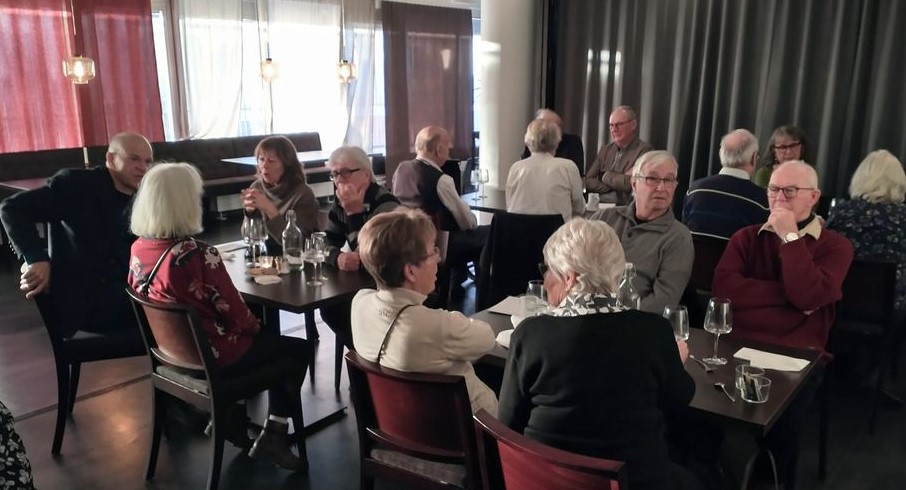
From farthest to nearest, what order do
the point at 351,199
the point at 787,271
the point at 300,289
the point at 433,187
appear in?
1. the point at 433,187
2. the point at 351,199
3. the point at 300,289
4. the point at 787,271

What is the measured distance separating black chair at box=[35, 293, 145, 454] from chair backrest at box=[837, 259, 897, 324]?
3133 millimetres

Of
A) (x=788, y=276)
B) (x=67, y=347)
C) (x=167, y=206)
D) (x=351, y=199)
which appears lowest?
(x=67, y=347)

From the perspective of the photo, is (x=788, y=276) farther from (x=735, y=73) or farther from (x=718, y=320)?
(x=735, y=73)

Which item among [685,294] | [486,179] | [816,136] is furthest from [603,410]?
[816,136]

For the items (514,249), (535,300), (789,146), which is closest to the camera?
(535,300)

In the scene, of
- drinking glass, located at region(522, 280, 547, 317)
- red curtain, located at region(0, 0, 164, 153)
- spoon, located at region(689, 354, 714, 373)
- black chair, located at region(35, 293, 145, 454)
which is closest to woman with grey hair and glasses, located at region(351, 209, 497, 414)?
drinking glass, located at region(522, 280, 547, 317)

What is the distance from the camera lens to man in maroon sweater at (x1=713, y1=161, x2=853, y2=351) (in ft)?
8.17

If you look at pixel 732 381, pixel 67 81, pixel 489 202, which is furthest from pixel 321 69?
pixel 732 381

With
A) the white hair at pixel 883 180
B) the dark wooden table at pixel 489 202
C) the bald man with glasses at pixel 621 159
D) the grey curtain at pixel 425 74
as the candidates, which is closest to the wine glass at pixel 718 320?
the white hair at pixel 883 180

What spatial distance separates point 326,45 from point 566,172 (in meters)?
6.75

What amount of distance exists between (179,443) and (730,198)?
114 inches

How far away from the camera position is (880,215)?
11.2 feet

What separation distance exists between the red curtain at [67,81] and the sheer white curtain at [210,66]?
17.2 inches

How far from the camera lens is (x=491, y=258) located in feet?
12.8
